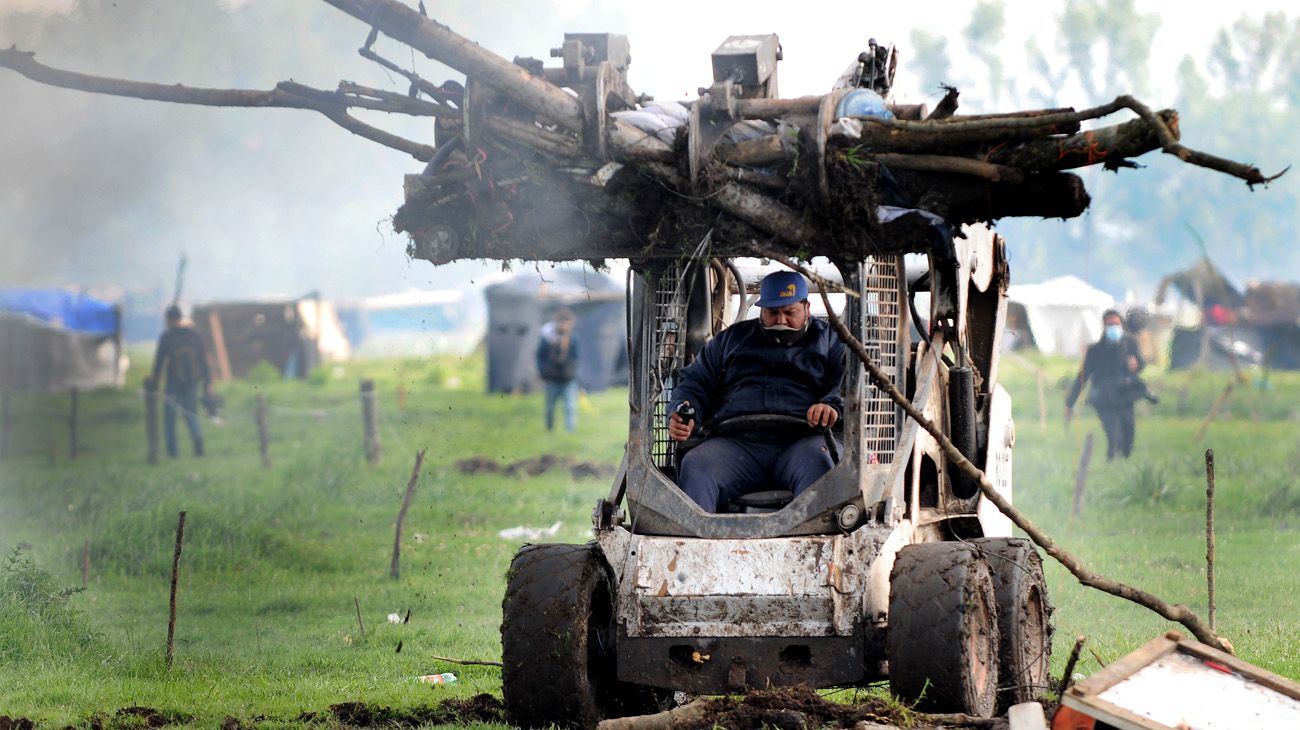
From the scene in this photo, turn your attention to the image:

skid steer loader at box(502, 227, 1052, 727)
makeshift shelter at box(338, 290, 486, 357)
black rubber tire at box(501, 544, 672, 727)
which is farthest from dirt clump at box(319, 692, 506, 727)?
makeshift shelter at box(338, 290, 486, 357)

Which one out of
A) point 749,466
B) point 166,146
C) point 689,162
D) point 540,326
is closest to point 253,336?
point 540,326

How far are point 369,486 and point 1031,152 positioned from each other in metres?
12.7

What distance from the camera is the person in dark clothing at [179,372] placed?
24.5 metres

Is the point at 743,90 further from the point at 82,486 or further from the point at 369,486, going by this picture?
the point at 82,486

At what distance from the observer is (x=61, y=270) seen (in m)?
25.8

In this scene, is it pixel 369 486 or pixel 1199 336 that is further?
pixel 1199 336

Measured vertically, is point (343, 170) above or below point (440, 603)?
above

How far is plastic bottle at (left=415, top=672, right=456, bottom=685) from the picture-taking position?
10.0m

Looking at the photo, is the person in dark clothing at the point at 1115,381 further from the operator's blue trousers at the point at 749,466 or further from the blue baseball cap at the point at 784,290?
the operator's blue trousers at the point at 749,466

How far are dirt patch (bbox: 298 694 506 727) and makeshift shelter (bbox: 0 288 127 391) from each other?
2376cm

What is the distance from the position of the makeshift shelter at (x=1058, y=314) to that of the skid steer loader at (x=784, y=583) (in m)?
23.3

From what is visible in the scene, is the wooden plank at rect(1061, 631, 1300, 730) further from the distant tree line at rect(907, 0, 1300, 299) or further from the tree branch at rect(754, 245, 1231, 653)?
the distant tree line at rect(907, 0, 1300, 299)

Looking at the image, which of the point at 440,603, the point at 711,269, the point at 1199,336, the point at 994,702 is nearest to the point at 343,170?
the point at 1199,336

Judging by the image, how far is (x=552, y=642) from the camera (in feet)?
25.9
